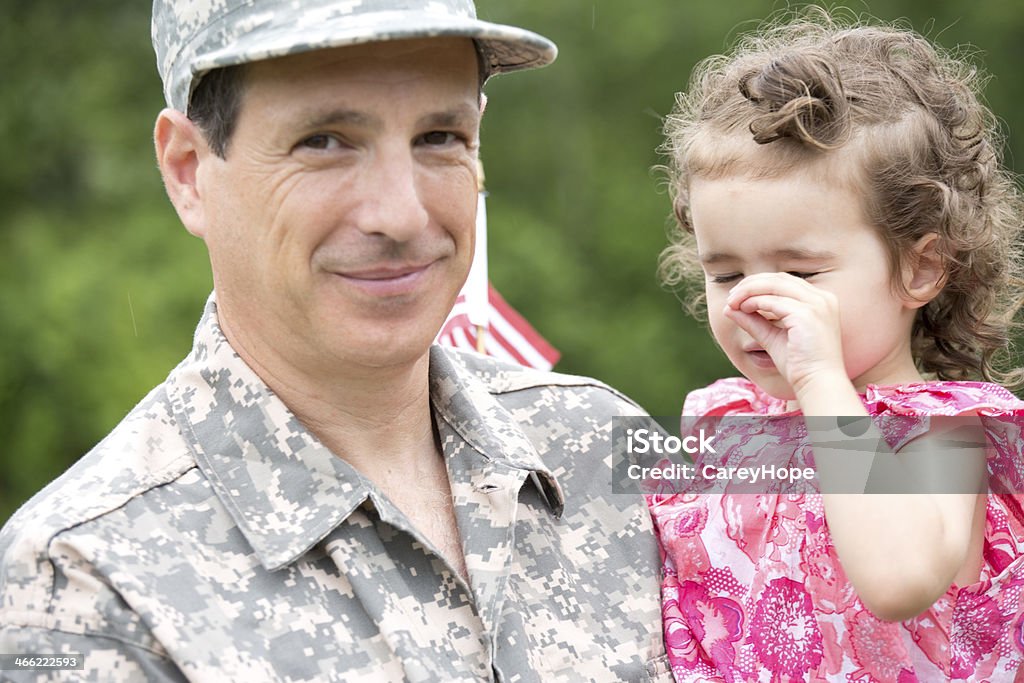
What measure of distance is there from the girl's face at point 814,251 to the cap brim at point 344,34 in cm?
56

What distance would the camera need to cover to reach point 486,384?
2.97 metres

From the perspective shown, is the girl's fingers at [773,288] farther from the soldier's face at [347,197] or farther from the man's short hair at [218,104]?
the man's short hair at [218,104]

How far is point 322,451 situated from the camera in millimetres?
2428

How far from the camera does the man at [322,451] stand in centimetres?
214

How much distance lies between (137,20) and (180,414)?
11.8 metres

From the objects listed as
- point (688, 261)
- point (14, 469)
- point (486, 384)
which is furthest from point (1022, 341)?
point (14, 469)

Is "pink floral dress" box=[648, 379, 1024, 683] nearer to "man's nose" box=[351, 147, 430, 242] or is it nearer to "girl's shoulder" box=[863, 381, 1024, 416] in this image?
"girl's shoulder" box=[863, 381, 1024, 416]

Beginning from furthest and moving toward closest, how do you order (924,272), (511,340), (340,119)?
(511,340) → (924,272) → (340,119)

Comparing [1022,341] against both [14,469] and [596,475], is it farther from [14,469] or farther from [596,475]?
[14,469]

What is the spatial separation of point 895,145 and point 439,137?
0.94 meters

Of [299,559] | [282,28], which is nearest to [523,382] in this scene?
[299,559]

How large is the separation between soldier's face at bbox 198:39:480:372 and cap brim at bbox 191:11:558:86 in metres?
0.05

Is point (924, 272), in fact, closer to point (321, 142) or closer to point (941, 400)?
point (941, 400)

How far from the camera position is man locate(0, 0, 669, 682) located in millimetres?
2143
